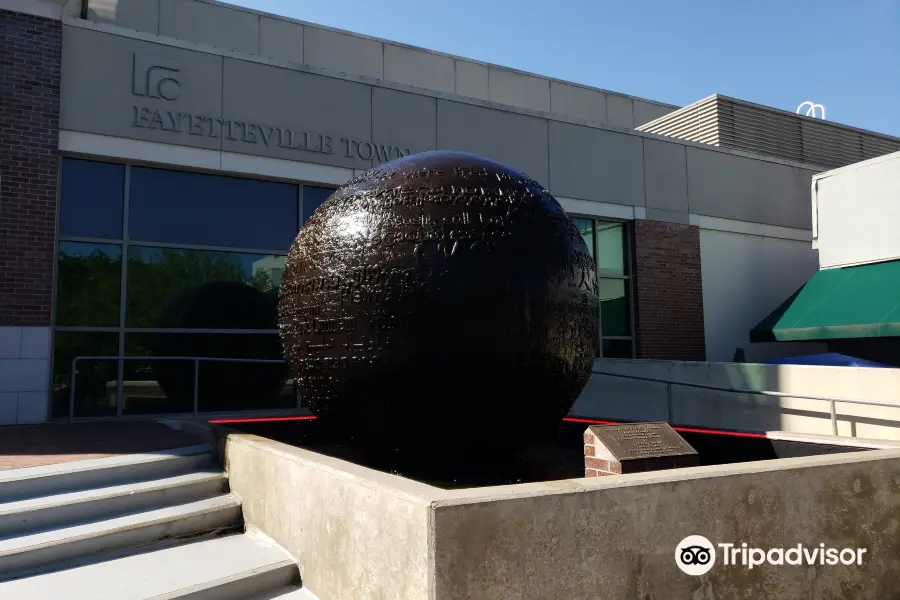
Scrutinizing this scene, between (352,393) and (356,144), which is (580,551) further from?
(356,144)

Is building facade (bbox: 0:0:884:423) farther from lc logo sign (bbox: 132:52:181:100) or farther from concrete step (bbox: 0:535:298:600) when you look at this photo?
concrete step (bbox: 0:535:298:600)

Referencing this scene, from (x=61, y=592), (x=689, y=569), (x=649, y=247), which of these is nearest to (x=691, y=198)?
(x=649, y=247)

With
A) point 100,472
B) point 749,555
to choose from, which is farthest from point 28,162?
point 749,555

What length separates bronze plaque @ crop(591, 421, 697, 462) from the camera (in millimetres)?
4504

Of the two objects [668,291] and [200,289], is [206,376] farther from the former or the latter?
[668,291]

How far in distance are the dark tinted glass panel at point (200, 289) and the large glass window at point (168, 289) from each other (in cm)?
2

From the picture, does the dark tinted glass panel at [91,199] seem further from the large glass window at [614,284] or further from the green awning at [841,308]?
the green awning at [841,308]

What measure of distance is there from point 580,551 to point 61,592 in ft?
9.19

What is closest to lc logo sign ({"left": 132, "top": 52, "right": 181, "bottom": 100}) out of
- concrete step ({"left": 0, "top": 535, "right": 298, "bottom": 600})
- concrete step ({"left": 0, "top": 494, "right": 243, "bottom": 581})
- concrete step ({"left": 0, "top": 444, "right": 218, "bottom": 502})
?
concrete step ({"left": 0, "top": 444, "right": 218, "bottom": 502})

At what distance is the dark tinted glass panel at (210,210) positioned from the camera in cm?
1064

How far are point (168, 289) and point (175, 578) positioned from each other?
734cm

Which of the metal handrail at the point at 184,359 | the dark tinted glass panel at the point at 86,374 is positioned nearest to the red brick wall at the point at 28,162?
the dark tinted glass panel at the point at 86,374

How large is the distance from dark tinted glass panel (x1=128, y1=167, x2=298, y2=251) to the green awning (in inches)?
389

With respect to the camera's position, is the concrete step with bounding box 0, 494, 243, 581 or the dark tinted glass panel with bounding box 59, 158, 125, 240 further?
the dark tinted glass panel with bounding box 59, 158, 125, 240
